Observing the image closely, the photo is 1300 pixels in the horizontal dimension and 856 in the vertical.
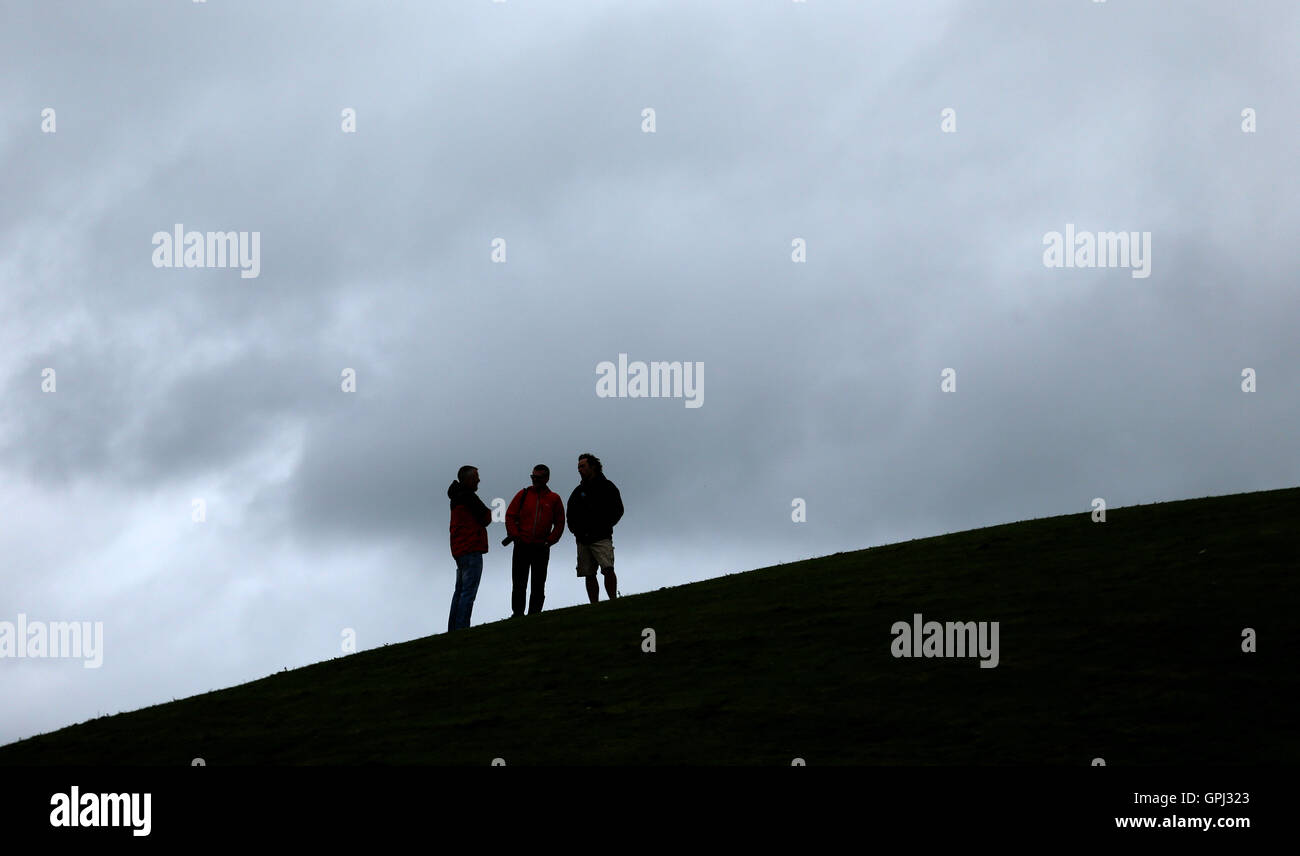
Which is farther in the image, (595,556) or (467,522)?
(595,556)

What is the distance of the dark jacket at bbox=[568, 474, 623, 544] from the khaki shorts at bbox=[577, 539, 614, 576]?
14.2 inches

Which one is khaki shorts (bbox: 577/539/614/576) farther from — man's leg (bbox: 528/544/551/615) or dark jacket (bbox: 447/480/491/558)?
dark jacket (bbox: 447/480/491/558)

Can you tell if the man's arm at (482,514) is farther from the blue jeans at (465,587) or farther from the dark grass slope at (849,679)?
the dark grass slope at (849,679)

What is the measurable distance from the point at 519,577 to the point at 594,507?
2434 mm

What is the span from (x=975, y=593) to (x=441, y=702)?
29.2 ft

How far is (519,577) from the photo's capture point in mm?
26031

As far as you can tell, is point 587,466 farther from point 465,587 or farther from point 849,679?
point 849,679

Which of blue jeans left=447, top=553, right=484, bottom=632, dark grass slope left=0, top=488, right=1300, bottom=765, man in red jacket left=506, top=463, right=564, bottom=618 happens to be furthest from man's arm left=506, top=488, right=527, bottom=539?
dark grass slope left=0, top=488, right=1300, bottom=765

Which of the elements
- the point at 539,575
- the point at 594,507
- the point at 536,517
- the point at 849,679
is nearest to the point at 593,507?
the point at 594,507

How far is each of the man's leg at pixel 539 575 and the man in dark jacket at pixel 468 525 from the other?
1046 mm
